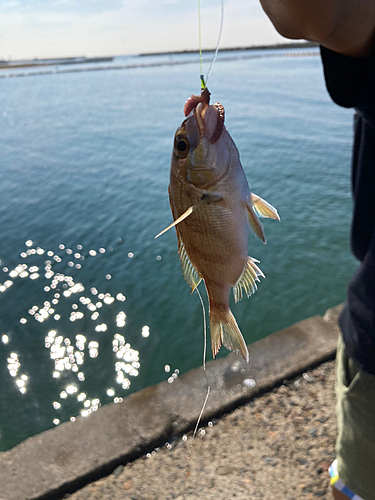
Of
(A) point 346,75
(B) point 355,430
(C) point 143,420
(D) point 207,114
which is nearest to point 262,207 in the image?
(D) point 207,114

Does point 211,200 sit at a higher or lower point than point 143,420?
higher

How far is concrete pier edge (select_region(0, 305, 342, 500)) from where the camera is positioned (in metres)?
2.80

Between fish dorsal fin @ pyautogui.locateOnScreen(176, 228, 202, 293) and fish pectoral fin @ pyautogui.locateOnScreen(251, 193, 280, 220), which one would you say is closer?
fish pectoral fin @ pyautogui.locateOnScreen(251, 193, 280, 220)

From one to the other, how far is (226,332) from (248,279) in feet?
1.02

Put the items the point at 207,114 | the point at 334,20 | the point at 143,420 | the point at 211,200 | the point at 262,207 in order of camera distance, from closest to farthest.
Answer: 1. the point at 334,20
2. the point at 207,114
3. the point at 211,200
4. the point at 262,207
5. the point at 143,420

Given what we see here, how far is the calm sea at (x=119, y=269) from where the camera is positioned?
14.6 ft

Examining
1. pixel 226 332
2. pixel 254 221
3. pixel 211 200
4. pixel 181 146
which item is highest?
pixel 181 146

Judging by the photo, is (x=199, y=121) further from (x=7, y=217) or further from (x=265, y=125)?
(x=265, y=125)

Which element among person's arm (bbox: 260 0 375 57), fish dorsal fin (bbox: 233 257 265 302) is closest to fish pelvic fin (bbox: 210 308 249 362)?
fish dorsal fin (bbox: 233 257 265 302)

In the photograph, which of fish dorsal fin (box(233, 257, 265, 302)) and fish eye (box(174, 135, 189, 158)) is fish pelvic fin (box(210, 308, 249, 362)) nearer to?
fish dorsal fin (box(233, 257, 265, 302))

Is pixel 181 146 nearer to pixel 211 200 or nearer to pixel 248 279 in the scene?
pixel 211 200

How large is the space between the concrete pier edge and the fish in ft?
5.97

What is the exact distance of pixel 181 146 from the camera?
1.54m

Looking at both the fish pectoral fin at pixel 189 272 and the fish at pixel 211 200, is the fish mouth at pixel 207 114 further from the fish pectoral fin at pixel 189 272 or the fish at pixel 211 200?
the fish pectoral fin at pixel 189 272
